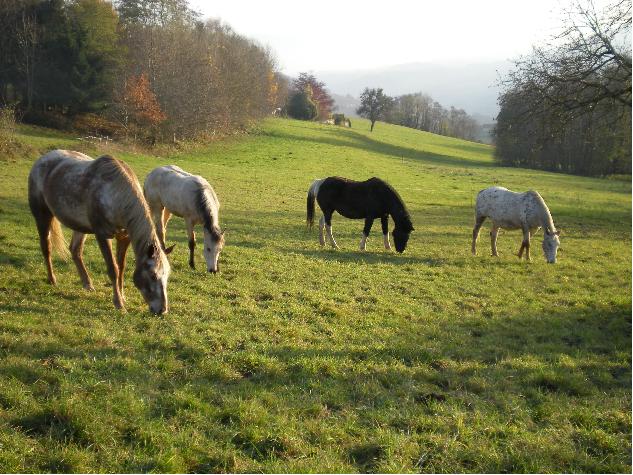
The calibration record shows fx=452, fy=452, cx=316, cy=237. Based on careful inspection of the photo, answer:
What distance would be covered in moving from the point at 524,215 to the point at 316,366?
9422 mm

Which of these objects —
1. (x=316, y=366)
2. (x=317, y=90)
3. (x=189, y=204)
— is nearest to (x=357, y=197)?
(x=189, y=204)

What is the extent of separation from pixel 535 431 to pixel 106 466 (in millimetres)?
3748

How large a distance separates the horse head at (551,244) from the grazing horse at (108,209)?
10379 millimetres

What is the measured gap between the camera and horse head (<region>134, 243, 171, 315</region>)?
5965mm

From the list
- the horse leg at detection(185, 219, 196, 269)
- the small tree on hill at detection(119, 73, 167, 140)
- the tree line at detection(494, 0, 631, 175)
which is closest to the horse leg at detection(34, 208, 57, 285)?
the horse leg at detection(185, 219, 196, 269)

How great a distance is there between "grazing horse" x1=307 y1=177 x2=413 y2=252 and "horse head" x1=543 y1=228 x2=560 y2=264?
377cm

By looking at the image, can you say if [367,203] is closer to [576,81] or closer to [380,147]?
[576,81]

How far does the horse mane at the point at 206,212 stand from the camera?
843 cm

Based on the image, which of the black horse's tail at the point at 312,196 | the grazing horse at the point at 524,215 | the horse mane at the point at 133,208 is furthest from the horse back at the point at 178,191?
the grazing horse at the point at 524,215

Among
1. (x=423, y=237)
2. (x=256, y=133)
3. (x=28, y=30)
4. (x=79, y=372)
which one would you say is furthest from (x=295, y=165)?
(x=79, y=372)

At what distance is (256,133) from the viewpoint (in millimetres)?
49656

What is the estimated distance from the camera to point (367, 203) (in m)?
12.2

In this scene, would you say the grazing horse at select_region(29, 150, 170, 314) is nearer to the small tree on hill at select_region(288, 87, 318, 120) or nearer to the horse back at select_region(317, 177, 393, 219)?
the horse back at select_region(317, 177, 393, 219)

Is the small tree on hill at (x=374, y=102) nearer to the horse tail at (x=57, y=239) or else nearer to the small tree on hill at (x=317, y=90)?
the small tree on hill at (x=317, y=90)
